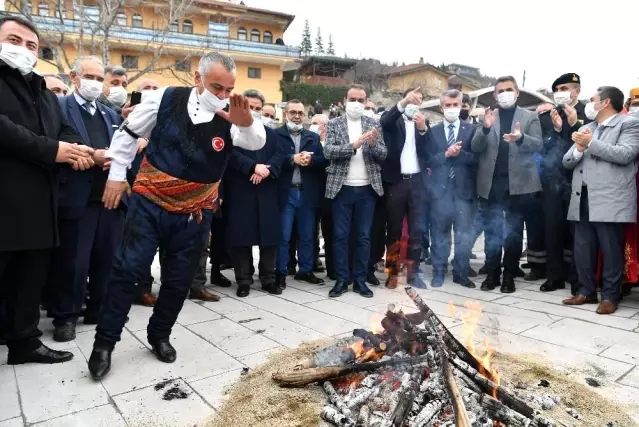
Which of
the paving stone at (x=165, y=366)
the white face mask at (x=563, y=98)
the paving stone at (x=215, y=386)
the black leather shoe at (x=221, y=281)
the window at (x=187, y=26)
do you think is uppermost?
the window at (x=187, y=26)

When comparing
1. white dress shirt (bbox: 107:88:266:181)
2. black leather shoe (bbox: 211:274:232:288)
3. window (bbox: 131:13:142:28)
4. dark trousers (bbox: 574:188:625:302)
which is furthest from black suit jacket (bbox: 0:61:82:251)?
window (bbox: 131:13:142:28)

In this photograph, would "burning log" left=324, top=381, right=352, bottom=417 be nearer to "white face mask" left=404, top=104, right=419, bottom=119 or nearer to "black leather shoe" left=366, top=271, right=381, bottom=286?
"black leather shoe" left=366, top=271, right=381, bottom=286

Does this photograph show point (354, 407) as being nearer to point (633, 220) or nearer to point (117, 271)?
point (117, 271)

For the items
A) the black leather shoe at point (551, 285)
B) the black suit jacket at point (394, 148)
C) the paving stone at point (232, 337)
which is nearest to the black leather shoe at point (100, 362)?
the paving stone at point (232, 337)

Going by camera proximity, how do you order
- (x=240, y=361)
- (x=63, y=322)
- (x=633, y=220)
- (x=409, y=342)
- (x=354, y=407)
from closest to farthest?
(x=354, y=407), (x=409, y=342), (x=240, y=361), (x=63, y=322), (x=633, y=220)

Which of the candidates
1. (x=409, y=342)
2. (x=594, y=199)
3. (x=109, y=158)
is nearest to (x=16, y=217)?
(x=109, y=158)

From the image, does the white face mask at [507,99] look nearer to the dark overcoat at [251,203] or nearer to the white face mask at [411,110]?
the white face mask at [411,110]

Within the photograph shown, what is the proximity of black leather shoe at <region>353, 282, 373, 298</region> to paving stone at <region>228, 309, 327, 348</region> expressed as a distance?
1255mm

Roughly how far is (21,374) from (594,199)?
5550 mm

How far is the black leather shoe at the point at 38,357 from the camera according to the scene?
3.47m

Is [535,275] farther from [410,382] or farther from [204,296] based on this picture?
[410,382]

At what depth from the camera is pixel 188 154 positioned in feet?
10.9

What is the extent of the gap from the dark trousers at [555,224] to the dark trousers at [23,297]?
5666 mm

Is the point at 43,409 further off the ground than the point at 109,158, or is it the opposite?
the point at 109,158
